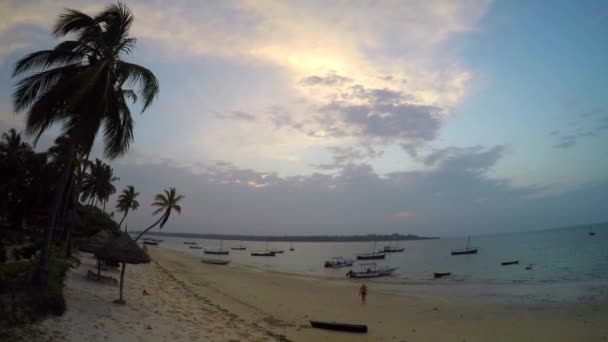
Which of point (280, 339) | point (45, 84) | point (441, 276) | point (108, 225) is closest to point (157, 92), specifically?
point (45, 84)

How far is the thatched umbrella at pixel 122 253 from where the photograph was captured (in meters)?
12.4

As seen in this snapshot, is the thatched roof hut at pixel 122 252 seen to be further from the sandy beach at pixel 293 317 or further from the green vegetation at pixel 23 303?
the green vegetation at pixel 23 303

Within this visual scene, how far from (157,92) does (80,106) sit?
2.41 m

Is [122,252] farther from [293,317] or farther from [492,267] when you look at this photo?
[492,267]

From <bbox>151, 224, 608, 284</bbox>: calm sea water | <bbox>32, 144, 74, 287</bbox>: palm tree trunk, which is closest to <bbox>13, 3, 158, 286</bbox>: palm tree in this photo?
<bbox>32, 144, 74, 287</bbox>: palm tree trunk

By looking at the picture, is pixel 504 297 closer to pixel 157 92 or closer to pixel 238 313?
pixel 238 313

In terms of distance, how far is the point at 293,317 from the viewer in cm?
1689

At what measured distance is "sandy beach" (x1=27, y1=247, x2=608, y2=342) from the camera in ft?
32.9

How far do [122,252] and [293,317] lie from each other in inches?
344

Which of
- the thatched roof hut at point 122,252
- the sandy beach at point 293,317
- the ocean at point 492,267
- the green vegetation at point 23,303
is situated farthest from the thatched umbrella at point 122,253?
the ocean at point 492,267

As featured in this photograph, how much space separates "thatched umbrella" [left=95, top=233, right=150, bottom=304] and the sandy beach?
139cm

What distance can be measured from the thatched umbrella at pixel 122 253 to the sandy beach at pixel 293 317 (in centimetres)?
139

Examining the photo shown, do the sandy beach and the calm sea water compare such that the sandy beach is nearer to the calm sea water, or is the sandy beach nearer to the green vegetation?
the green vegetation

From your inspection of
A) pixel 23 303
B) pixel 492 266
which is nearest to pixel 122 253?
pixel 23 303
